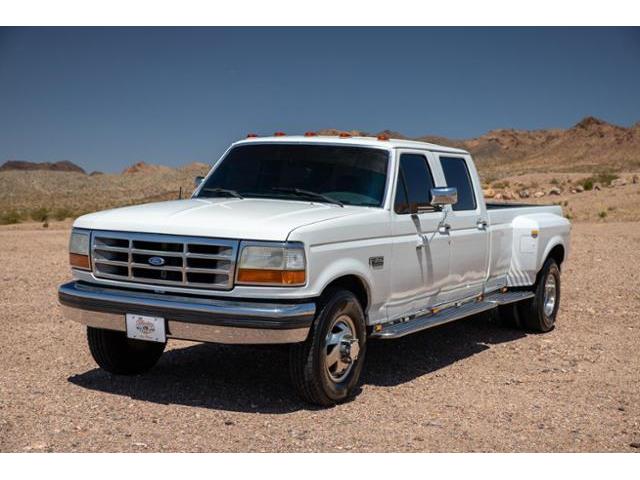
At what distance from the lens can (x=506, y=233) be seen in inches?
370

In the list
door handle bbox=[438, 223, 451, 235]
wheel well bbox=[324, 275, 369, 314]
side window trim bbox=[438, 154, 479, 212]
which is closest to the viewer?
wheel well bbox=[324, 275, 369, 314]

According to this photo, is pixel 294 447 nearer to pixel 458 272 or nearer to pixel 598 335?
pixel 458 272

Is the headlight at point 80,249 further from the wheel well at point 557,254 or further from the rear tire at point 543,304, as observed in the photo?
the wheel well at point 557,254

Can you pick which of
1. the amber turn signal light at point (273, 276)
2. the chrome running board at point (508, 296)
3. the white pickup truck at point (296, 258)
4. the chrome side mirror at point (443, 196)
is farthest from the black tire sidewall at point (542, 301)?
the amber turn signal light at point (273, 276)

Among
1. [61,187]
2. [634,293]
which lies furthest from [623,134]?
[634,293]

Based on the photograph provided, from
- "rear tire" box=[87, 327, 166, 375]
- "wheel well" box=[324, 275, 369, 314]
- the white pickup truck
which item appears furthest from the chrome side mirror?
"rear tire" box=[87, 327, 166, 375]

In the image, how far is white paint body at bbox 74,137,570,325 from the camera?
6.16 metres

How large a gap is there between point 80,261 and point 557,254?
6.00m

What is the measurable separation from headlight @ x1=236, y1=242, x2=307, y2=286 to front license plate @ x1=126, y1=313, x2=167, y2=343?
0.70 metres

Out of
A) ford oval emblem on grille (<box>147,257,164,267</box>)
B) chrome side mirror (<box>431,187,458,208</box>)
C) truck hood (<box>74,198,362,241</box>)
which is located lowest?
ford oval emblem on grille (<box>147,257,164,267</box>)

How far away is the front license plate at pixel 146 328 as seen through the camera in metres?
6.20

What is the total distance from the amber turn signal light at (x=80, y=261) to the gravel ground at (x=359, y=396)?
99cm

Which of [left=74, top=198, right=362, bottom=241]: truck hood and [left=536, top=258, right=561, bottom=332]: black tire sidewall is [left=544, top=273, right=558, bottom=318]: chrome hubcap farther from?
[left=74, top=198, right=362, bottom=241]: truck hood

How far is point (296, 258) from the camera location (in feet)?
19.8
